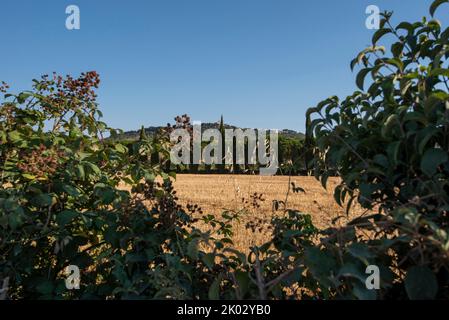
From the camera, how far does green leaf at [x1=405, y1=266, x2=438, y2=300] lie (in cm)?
123

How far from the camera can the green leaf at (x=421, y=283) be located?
48.4 inches

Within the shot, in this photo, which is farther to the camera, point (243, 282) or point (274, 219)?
point (274, 219)

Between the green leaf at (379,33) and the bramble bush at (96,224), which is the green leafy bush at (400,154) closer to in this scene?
the green leaf at (379,33)

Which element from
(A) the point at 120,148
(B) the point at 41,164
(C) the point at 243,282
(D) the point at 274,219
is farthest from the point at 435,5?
(B) the point at 41,164

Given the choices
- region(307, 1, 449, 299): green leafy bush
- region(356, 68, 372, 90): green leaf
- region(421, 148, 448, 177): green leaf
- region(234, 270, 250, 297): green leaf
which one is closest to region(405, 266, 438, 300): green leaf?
region(307, 1, 449, 299): green leafy bush

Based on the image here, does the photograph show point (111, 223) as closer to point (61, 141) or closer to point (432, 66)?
point (61, 141)

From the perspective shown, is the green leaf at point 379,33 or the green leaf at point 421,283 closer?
the green leaf at point 421,283

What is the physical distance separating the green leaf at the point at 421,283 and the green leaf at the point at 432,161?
39 cm

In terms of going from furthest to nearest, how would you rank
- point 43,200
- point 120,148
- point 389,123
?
point 120,148, point 43,200, point 389,123

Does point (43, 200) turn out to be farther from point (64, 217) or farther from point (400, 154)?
point (400, 154)

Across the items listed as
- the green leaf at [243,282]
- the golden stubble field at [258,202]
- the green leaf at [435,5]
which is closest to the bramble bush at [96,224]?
the green leaf at [243,282]

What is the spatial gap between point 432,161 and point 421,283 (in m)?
0.48

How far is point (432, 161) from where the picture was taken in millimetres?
1474
